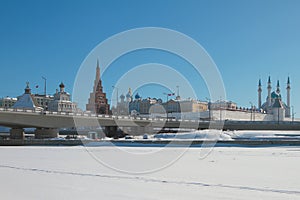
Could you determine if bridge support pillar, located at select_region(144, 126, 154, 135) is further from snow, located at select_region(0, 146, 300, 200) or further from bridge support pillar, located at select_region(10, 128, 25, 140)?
snow, located at select_region(0, 146, 300, 200)

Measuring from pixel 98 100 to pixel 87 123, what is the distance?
2105 inches

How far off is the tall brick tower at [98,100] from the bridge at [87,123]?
2919 centimetres

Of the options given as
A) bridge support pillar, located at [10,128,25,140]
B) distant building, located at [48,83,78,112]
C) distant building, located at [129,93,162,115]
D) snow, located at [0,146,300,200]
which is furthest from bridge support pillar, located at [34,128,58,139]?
distant building, located at [129,93,162,115]

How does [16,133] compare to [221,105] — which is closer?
[16,133]

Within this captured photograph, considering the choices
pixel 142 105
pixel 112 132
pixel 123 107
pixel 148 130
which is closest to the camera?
pixel 112 132

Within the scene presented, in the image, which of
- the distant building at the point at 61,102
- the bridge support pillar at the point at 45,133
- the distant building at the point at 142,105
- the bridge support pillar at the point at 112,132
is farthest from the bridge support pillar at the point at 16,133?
the distant building at the point at 142,105

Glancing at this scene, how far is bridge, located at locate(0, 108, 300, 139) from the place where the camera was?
52684 millimetres

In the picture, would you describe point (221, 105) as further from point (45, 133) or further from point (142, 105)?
point (45, 133)

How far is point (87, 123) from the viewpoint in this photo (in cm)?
6188

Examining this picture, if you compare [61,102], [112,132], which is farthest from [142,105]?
[112,132]

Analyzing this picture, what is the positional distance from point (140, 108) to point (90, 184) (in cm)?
14923

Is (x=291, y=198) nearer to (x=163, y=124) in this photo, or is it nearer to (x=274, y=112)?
(x=163, y=124)

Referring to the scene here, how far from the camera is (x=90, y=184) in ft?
36.2

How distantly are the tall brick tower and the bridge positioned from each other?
29.2 meters
